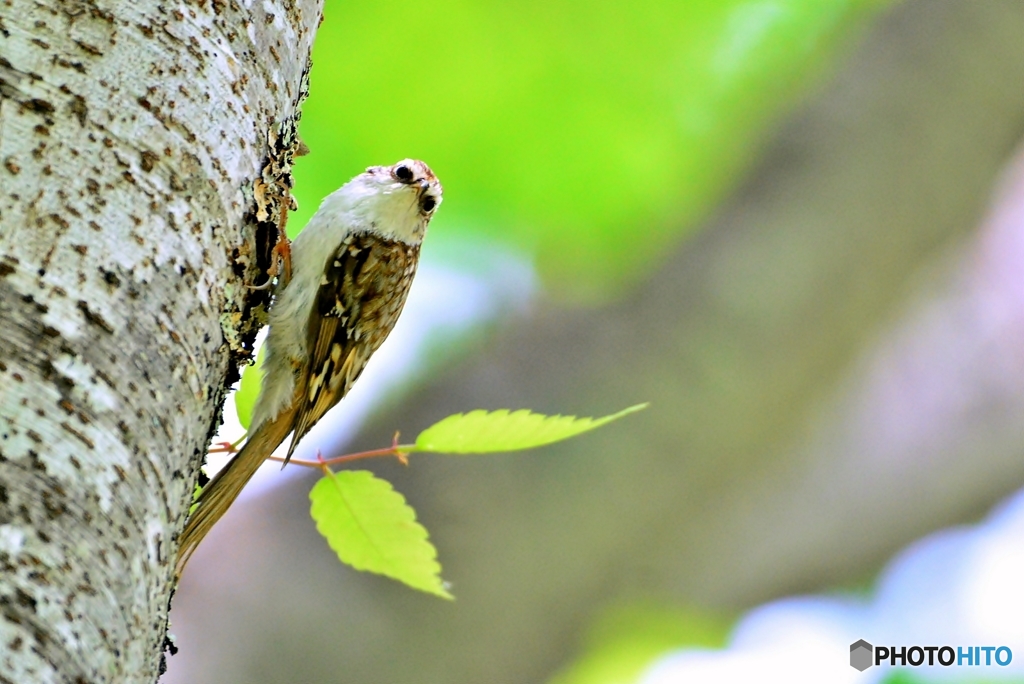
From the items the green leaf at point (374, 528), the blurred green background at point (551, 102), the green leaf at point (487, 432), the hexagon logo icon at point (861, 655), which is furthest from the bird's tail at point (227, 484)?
the hexagon logo icon at point (861, 655)

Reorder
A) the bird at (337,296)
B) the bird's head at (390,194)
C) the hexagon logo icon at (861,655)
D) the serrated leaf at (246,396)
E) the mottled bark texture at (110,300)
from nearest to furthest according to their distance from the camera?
the mottled bark texture at (110,300)
the serrated leaf at (246,396)
the bird at (337,296)
the bird's head at (390,194)
the hexagon logo icon at (861,655)

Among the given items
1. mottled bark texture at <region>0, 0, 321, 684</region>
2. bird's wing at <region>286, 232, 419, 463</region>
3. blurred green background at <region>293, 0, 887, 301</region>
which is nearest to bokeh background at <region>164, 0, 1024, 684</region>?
blurred green background at <region>293, 0, 887, 301</region>

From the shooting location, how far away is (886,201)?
182cm

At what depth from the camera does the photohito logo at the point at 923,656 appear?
6.98 ft

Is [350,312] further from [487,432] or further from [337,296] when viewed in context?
[487,432]

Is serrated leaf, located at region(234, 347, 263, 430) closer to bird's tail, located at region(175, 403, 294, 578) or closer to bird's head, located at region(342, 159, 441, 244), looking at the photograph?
bird's tail, located at region(175, 403, 294, 578)

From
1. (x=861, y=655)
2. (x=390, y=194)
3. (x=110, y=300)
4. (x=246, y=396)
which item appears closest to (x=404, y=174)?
(x=390, y=194)

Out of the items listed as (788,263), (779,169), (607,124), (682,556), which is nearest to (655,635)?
(682,556)

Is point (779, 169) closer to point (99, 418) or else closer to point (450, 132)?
point (450, 132)

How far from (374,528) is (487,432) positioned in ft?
0.46

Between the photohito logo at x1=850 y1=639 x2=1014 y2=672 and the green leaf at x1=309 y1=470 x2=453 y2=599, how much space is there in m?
1.54

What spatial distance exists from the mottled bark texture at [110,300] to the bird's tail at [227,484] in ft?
0.98

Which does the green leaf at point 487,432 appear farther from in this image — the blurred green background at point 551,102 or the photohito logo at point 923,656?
the photohito logo at point 923,656

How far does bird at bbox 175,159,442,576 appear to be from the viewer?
1.23 m
